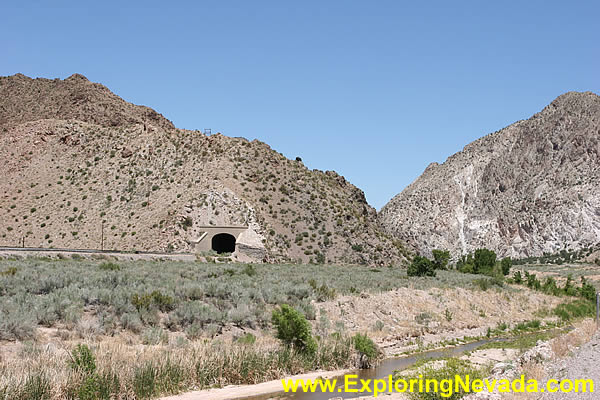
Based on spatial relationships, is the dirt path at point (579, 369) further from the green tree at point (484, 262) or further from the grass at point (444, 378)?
the green tree at point (484, 262)

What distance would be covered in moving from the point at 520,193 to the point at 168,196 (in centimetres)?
7844

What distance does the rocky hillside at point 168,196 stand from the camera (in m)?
64.4

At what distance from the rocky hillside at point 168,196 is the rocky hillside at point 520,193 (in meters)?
36.5

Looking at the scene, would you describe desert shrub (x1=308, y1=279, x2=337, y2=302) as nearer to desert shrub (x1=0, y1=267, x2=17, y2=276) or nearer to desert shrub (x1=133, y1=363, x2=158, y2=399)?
desert shrub (x1=0, y1=267, x2=17, y2=276)

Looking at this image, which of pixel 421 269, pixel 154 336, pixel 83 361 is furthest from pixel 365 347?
pixel 421 269

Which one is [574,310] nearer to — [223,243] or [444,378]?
A: [444,378]

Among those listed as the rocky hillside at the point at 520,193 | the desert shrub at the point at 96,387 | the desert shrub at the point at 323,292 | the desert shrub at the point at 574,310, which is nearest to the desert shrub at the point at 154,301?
the desert shrub at the point at 96,387

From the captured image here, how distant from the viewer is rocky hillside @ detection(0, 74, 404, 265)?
64375mm

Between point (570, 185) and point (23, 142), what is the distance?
321 ft

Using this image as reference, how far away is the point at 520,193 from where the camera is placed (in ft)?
385

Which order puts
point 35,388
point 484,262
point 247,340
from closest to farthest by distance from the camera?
point 35,388
point 247,340
point 484,262

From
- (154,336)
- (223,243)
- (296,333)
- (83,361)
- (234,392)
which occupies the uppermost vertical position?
(223,243)

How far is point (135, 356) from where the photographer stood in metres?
14.2

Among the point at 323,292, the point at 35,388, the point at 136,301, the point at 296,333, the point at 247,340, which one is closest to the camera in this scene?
the point at 35,388
